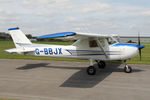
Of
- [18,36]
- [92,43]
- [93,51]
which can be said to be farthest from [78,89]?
[18,36]

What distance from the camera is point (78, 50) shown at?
32.1ft

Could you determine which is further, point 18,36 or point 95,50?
point 18,36

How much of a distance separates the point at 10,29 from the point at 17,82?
5.49 meters

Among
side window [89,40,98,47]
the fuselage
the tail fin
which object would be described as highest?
the tail fin

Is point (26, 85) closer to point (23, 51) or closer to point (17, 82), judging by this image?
point (17, 82)

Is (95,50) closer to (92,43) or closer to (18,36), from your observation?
(92,43)

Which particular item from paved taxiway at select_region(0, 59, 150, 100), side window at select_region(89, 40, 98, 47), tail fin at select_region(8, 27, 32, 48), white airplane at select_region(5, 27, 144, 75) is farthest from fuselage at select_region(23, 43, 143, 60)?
paved taxiway at select_region(0, 59, 150, 100)

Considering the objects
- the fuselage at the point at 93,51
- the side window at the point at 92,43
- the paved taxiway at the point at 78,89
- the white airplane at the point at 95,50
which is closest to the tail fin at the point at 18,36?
the white airplane at the point at 95,50

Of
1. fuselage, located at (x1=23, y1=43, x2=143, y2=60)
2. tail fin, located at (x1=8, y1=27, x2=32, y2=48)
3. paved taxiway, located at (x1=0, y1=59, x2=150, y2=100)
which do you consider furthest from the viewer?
tail fin, located at (x1=8, y1=27, x2=32, y2=48)

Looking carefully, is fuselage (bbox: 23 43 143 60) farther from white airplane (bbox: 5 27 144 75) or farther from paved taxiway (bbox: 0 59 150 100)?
paved taxiway (bbox: 0 59 150 100)

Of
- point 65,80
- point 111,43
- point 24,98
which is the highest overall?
point 111,43

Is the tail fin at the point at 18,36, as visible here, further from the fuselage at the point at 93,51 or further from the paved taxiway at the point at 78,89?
the paved taxiway at the point at 78,89

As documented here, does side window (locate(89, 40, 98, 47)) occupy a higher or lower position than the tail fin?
lower

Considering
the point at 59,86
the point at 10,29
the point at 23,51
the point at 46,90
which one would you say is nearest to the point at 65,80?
the point at 59,86
